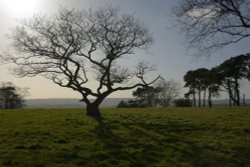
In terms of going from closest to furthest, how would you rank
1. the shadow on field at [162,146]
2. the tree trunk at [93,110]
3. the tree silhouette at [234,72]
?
the shadow on field at [162,146]
the tree trunk at [93,110]
the tree silhouette at [234,72]

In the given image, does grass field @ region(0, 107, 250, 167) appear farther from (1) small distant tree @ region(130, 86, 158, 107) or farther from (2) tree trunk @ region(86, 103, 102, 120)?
(1) small distant tree @ region(130, 86, 158, 107)

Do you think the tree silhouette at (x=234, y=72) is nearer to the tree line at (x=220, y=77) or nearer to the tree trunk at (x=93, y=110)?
the tree line at (x=220, y=77)

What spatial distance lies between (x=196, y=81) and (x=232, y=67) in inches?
586

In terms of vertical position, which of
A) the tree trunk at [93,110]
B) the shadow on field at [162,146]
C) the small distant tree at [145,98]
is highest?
the small distant tree at [145,98]

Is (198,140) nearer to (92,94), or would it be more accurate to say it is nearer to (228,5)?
(228,5)

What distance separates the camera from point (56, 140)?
19.8 m

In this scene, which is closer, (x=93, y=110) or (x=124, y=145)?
(x=124, y=145)

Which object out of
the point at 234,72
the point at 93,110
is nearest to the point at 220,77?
the point at 234,72

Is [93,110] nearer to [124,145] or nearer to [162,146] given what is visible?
[124,145]

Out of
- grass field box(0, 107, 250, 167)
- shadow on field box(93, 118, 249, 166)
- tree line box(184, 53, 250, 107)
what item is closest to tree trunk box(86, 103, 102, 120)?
grass field box(0, 107, 250, 167)

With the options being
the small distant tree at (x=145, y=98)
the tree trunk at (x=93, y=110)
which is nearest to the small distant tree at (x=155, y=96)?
the small distant tree at (x=145, y=98)

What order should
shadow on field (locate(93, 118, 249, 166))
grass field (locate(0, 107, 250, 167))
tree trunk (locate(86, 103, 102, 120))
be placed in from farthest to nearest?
tree trunk (locate(86, 103, 102, 120))
shadow on field (locate(93, 118, 249, 166))
grass field (locate(0, 107, 250, 167))

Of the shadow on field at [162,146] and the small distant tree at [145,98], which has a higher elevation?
the small distant tree at [145,98]

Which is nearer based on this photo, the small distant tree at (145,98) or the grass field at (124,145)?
the grass field at (124,145)
